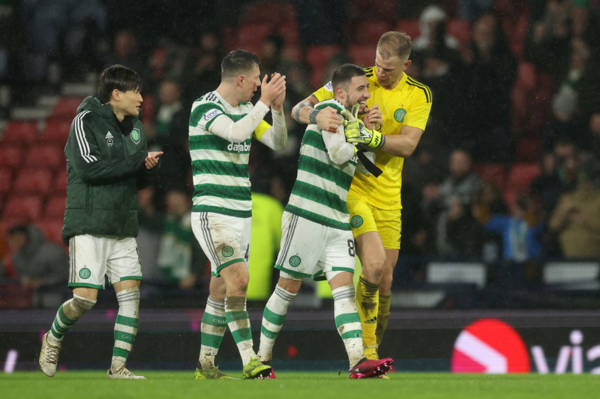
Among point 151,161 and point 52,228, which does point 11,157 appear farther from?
point 151,161

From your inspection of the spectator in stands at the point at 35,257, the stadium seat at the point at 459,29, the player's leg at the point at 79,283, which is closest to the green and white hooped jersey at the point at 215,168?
the player's leg at the point at 79,283

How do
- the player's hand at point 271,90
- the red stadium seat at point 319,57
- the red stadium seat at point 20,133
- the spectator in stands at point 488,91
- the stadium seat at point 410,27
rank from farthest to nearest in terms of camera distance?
the red stadium seat at point 20,133, the stadium seat at point 410,27, the red stadium seat at point 319,57, the spectator in stands at point 488,91, the player's hand at point 271,90

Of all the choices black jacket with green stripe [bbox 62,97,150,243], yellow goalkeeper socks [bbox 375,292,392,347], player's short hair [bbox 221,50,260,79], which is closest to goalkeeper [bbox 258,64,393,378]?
player's short hair [bbox 221,50,260,79]

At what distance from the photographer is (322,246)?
6324 mm

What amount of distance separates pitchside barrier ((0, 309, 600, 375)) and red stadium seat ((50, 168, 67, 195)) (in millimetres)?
4174

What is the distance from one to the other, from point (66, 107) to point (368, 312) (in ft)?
28.3

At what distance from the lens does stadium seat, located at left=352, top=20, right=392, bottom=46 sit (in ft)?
45.0

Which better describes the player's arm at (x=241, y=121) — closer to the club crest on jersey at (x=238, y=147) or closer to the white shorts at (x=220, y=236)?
the club crest on jersey at (x=238, y=147)

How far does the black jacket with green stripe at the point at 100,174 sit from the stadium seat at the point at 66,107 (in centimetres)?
783

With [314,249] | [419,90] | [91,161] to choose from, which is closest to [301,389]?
[314,249]

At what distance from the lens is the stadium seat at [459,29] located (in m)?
12.7

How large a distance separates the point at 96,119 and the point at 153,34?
7507 mm

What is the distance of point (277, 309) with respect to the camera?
6484mm

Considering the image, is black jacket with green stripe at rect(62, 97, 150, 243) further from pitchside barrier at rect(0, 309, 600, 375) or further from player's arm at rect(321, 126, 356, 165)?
pitchside barrier at rect(0, 309, 600, 375)
